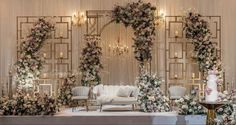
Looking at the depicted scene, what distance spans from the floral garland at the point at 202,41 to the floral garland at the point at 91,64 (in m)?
2.75

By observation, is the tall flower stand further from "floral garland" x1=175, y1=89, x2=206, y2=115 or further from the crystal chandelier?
the crystal chandelier

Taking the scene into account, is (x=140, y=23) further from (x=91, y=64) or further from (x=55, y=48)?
(x=55, y=48)

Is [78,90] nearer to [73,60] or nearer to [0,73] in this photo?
[73,60]

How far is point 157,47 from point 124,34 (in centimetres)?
109

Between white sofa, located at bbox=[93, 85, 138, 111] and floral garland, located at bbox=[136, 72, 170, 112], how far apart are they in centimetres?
35

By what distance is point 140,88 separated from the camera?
11.4m

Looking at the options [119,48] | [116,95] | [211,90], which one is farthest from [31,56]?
[211,90]

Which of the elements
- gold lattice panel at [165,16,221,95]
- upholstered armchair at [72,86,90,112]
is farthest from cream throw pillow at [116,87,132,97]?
gold lattice panel at [165,16,221,95]

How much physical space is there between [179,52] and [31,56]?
4499mm

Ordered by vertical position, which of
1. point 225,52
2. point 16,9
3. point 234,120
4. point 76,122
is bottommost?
point 76,122

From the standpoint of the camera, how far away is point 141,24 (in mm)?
13219

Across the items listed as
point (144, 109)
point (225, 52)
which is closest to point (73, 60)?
point (144, 109)

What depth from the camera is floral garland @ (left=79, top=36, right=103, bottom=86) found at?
13.4 metres

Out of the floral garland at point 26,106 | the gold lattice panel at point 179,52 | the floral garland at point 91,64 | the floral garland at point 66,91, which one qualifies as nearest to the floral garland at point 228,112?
the floral garland at point 26,106
